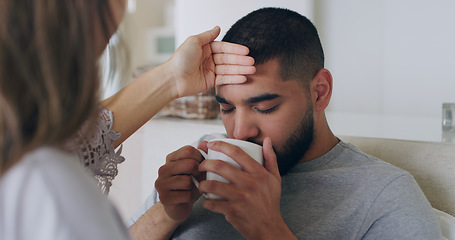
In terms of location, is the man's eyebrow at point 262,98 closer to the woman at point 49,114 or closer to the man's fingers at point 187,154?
the man's fingers at point 187,154

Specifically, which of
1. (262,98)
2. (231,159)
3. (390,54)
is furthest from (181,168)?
(390,54)

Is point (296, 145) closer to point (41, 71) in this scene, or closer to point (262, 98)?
point (262, 98)

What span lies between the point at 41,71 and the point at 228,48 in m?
0.69

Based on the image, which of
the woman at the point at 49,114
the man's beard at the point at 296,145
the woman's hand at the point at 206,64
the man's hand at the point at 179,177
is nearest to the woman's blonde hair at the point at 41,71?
the woman at the point at 49,114

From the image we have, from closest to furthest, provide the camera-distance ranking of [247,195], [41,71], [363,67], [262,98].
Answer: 1. [41,71]
2. [247,195]
3. [262,98]
4. [363,67]

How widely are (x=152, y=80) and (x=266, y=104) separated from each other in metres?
0.28

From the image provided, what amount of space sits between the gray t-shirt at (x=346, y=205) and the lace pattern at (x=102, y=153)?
265mm

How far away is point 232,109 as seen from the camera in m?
1.08

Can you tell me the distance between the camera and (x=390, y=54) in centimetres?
195

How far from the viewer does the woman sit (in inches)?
14.3

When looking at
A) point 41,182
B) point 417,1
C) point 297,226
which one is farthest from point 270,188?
point 417,1

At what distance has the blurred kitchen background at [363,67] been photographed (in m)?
1.62

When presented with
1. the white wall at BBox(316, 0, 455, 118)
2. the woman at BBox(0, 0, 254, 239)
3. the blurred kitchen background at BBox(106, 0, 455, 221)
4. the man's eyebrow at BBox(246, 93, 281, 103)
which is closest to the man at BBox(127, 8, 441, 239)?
the man's eyebrow at BBox(246, 93, 281, 103)

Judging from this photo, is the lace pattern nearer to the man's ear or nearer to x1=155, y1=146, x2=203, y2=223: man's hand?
x1=155, y1=146, x2=203, y2=223: man's hand
